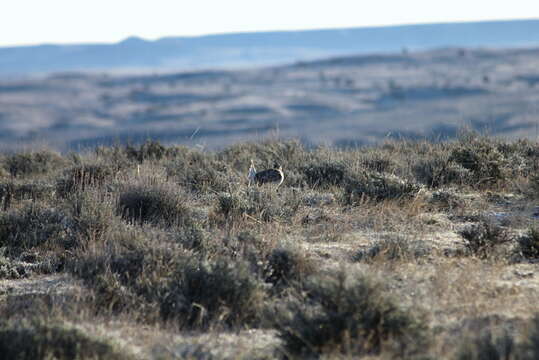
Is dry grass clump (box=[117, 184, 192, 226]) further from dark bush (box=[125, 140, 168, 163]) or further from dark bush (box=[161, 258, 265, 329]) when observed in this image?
dark bush (box=[125, 140, 168, 163])

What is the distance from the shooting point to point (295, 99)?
150 metres

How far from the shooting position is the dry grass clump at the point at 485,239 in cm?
722

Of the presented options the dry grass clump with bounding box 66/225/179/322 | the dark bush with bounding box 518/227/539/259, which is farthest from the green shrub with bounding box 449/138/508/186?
the dry grass clump with bounding box 66/225/179/322

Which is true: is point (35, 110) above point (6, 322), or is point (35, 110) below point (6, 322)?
below

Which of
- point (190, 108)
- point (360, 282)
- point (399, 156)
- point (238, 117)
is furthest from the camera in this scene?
point (190, 108)

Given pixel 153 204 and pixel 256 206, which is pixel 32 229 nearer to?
pixel 153 204

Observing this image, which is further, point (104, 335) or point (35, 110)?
point (35, 110)

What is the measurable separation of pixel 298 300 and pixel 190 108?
449ft

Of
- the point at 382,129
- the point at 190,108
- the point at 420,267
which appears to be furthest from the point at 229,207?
the point at 190,108

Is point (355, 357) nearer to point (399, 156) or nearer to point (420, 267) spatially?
point (420, 267)

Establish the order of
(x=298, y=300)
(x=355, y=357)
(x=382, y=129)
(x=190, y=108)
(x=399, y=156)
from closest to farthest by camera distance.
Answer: (x=355, y=357) → (x=298, y=300) → (x=399, y=156) → (x=382, y=129) → (x=190, y=108)

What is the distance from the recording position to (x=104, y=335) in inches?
207

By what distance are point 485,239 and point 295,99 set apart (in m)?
144

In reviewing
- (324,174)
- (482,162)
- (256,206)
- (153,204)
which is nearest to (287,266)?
(256,206)
